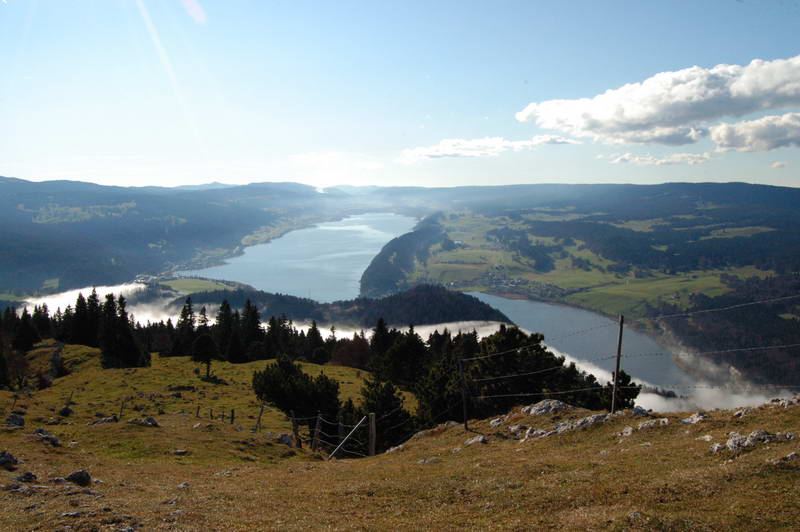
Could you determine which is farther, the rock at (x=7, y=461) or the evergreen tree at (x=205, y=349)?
the evergreen tree at (x=205, y=349)

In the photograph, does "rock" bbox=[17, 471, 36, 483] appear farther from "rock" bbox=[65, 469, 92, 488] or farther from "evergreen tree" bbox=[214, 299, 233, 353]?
"evergreen tree" bbox=[214, 299, 233, 353]

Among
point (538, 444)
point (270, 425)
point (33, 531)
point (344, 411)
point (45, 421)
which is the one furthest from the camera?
point (270, 425)

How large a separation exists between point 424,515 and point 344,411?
3323 cm

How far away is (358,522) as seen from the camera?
17.0 meters

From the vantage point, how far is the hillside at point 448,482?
1546 cm

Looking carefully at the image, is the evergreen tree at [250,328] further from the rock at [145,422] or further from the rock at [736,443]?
the rock at [736,443]

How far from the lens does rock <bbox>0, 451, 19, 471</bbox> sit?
2394cm

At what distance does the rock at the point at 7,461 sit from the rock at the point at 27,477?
79.2 inches

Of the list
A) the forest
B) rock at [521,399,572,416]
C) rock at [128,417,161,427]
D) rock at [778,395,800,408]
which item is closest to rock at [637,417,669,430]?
rock at [778,395,800,408]

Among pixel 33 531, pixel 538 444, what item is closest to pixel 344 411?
pixel 538 444

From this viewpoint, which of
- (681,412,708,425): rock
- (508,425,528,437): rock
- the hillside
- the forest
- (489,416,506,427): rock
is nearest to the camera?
the hillside

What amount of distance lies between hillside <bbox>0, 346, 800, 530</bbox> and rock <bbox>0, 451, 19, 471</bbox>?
74 cm

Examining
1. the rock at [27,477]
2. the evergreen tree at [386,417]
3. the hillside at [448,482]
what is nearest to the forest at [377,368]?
the evergreen tree at [386,417]

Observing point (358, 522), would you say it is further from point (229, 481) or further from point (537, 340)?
point (537, 340)
